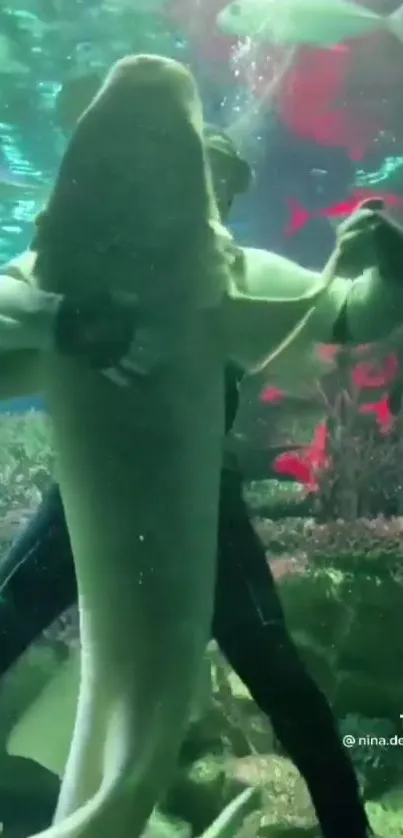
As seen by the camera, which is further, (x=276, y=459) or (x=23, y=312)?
(x=276, y=459)

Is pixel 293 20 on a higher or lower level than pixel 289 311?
higher

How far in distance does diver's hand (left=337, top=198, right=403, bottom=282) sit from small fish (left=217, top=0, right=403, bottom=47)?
312 millimetres

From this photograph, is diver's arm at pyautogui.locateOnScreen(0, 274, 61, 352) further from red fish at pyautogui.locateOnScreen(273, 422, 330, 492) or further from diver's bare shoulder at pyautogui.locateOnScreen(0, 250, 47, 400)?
red fish at pyautogui.locateOnScreen(273, 422, 330, 492)

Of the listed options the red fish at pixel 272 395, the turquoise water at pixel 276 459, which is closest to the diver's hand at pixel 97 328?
the turquoise water at pixel 276 459

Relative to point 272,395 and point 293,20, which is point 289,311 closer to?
point 272,395

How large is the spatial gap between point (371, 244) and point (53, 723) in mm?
841

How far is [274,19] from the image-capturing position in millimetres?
1186

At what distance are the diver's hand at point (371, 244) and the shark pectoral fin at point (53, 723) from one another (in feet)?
2.29

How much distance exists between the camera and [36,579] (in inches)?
46.3

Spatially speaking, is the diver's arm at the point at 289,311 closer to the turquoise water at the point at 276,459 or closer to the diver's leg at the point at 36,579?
the turquoise water at the point at 276,459

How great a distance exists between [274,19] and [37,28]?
1.18 ft

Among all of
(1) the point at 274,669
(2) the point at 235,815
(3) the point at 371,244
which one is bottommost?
(2) the point at 235,815

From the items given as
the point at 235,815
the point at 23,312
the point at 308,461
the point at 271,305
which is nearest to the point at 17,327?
the point at 23,312

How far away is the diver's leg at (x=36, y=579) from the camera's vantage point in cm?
116
